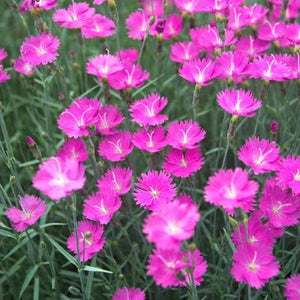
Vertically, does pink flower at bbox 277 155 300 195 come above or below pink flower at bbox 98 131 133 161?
below

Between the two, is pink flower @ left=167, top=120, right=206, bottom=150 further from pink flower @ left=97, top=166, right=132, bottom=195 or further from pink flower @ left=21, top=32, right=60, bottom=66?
pink flower @ left=21, top=32, right=60, bottom=66

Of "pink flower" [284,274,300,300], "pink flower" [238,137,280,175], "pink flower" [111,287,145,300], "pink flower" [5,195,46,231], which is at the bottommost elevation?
"pink flower" [111,287,145,300]

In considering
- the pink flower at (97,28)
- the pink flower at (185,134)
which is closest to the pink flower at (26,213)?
the pink flower at (185,134)

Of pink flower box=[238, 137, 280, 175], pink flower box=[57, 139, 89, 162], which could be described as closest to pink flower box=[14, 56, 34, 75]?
pink flower box=[57, 139, 89, 162]

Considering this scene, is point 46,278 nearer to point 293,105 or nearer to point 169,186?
point 169,186

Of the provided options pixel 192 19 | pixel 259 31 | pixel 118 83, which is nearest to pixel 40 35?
pixel 118 83

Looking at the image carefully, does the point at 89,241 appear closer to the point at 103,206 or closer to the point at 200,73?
the point at 103,206
